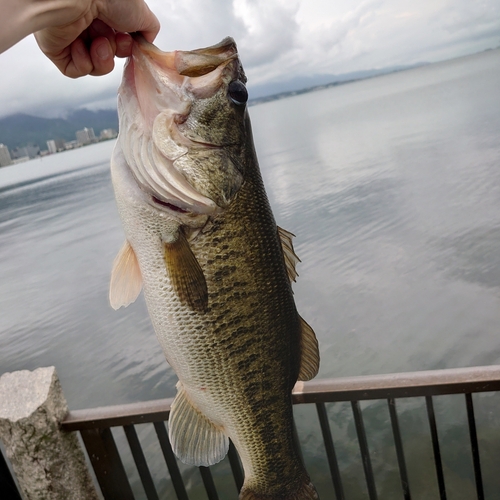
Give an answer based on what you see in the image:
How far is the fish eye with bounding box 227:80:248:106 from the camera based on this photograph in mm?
1387

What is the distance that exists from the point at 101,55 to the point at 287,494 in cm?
165

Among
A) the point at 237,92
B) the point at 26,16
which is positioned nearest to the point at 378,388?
the point at 237,92

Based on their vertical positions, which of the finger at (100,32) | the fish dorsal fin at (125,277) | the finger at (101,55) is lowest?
the fish dorsal fin at (125,277)

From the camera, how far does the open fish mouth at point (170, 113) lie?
50.9 inches

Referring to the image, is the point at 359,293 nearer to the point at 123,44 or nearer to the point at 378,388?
the point at 378,388

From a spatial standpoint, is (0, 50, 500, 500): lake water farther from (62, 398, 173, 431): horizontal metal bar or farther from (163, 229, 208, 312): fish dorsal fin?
(163, 229, 208, 312): fish dorsal fin

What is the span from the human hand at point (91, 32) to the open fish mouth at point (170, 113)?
0.23 feet

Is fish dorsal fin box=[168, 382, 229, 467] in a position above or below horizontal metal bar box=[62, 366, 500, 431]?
above

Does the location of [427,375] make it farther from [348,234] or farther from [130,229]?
A: [348,234]

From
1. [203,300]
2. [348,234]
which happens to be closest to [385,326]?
[348,234]

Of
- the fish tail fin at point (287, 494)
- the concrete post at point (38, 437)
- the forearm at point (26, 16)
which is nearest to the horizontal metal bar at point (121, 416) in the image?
the concrete post at point (38, 437)

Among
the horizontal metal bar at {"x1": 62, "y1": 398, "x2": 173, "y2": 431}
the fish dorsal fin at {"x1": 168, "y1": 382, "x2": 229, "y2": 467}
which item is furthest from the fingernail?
the horizontal metal bar at {"x1": 62, "y1": 398, "x2": 173, "y2": 431}

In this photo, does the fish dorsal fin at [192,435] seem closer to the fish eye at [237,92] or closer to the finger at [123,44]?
the fish eye at [237,92]

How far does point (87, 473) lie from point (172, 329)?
6.55 ft
